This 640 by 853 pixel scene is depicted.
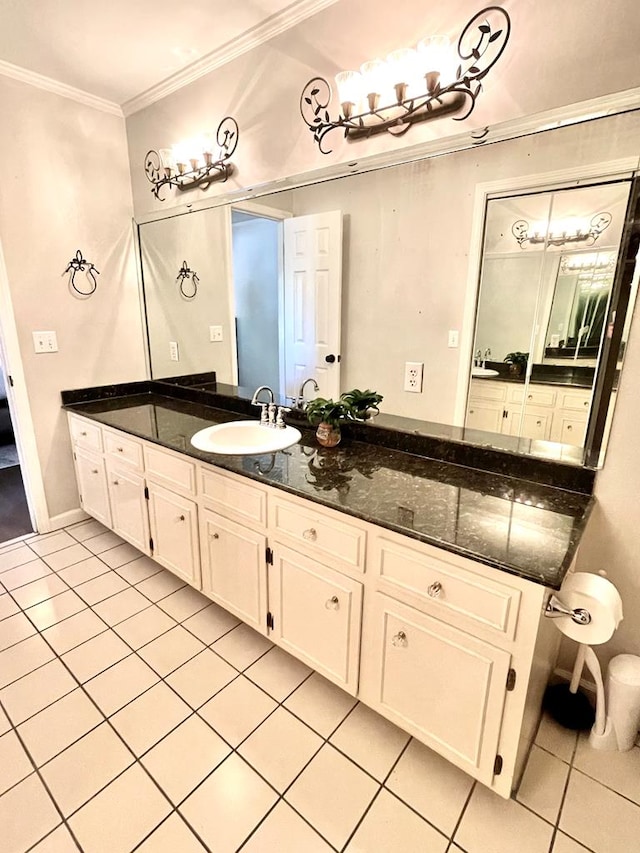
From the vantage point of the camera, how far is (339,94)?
1642 millimetres

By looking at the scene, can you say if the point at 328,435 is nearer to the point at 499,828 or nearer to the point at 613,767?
the point at 499,828

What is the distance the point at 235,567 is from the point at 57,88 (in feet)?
8.84

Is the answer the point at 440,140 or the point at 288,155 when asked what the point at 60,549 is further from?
the point at 440,140

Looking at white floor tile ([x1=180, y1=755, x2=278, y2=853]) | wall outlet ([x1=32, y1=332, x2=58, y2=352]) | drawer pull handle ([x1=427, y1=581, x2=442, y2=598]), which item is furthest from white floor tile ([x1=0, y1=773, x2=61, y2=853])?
wall outlet ([x1=32, y1=332, x2=58, y2=352])

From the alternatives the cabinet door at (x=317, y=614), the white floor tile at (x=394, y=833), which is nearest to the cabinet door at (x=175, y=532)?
the cabinet door at (x=317, y=614)

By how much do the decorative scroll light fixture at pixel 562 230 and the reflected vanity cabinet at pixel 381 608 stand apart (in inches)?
43.1

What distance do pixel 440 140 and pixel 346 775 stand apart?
2.12 metres

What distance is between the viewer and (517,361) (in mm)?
1577

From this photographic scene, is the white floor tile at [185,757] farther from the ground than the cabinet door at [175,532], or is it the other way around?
the cabinet door at [175,532]

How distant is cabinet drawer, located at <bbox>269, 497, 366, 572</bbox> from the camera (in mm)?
1333

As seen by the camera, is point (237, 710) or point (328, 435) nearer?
point (237, 710)

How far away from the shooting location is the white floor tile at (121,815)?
3.83 feet

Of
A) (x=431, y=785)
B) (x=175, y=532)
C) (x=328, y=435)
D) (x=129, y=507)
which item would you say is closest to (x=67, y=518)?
(x=129, y=507)

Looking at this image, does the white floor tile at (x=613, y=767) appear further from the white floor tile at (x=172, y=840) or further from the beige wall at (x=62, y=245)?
the beige wall at (x=62, y=245)
